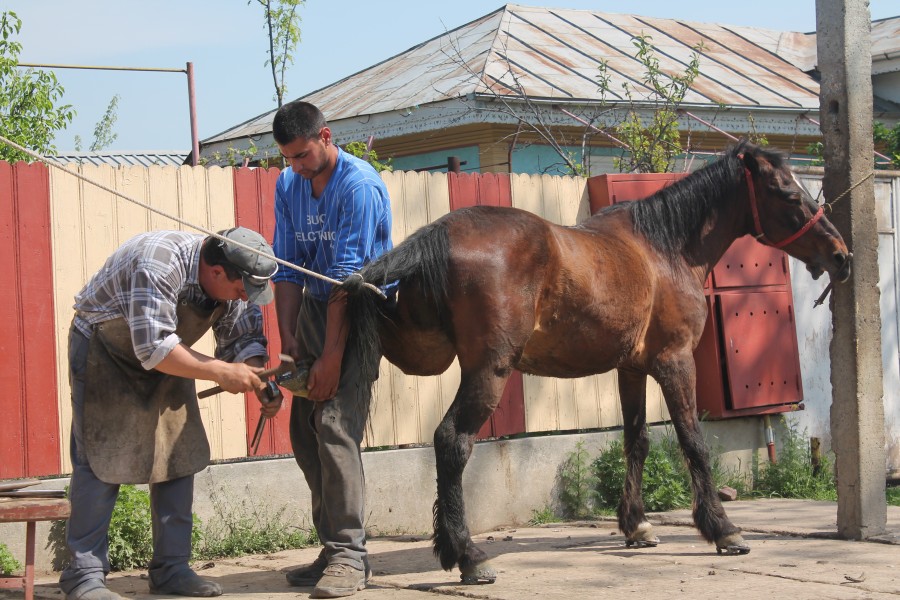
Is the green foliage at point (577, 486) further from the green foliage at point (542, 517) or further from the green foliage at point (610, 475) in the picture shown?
the green foliage at point (542, 517)

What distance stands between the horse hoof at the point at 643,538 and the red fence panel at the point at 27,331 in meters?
3.02

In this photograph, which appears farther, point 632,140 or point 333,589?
point 632,140

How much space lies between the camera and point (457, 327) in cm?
471

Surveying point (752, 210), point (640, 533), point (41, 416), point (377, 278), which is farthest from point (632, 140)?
point (41, 416)

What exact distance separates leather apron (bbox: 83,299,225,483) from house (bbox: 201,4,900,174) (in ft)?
19.2

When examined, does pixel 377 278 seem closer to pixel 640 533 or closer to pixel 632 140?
pixel 640 533

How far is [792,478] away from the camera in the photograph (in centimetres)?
772

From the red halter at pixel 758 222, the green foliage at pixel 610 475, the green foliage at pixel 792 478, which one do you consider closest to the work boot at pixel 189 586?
the green foliage at pixel 610 475

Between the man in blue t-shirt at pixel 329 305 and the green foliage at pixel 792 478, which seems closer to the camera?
the man in blue t-shirt at pixel 329 305

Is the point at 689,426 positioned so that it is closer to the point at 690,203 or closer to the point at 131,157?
the point at 690,203

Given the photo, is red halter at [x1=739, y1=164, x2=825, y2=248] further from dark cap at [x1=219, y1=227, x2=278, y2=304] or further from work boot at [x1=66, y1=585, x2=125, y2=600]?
work boot at [x1=66, y1=585, x2=125, y2=600]

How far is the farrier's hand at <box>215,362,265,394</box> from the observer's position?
422 cm

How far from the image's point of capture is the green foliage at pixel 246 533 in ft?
18.5

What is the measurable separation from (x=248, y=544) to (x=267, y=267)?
2129 millimetres
